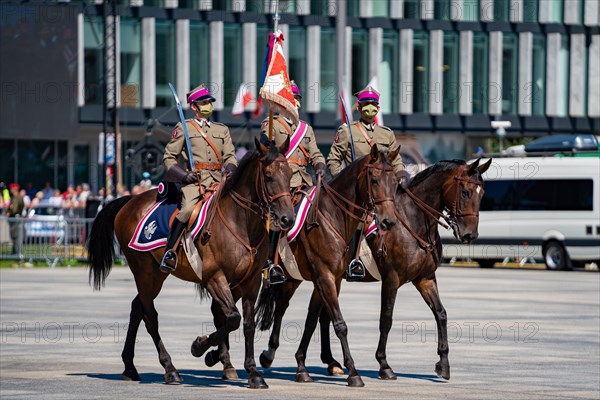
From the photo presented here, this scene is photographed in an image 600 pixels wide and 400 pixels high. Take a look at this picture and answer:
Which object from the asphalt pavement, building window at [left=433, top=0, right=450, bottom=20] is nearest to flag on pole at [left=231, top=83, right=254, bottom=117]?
building window at [left=433, top=0, right=450, bottom=20]

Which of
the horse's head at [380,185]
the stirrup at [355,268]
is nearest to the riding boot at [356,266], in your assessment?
the stirrup at [355,268]

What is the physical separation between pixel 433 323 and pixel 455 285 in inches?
391

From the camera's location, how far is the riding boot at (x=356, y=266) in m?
15.2

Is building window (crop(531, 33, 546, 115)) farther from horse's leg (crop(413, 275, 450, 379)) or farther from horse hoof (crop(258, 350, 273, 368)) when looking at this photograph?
horse hoof (crop(258, 350, 273, 368))

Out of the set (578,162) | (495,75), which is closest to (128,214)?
(578,162)

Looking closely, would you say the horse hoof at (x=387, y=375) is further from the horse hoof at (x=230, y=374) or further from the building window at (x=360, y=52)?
the building window at (x=360, y=52)

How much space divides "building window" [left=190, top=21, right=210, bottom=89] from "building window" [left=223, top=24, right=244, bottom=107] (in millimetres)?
781

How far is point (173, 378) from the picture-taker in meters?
14.4

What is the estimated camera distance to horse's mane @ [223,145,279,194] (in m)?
13.7

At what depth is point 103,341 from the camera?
1892cm

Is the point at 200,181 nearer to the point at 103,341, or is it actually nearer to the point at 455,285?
the point at 103,341

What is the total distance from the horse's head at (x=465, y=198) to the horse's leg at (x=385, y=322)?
3.04 feet

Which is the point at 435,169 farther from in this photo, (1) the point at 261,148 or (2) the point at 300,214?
(1) the point at 261,148

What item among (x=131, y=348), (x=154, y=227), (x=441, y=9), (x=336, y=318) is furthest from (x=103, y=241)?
(x=441, y=9)
